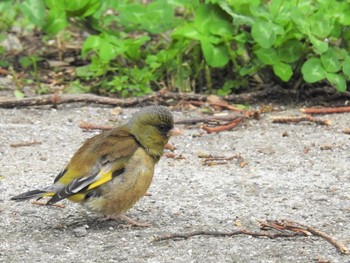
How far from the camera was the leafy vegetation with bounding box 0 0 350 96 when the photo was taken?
784 centimetres

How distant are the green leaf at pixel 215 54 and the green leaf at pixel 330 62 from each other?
821 millimetres

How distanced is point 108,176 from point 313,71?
271 cm

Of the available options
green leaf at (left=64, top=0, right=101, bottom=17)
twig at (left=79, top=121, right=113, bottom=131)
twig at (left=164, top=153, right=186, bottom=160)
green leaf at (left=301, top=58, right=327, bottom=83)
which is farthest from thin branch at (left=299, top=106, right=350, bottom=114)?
green leaf at (left=64, top=0, right=101, bottom=17)

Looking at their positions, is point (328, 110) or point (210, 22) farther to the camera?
point (210, 22)

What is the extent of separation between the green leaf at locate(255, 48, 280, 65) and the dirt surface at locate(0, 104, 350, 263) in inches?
17.1

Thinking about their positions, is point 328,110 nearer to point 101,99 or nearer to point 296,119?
point 296,119

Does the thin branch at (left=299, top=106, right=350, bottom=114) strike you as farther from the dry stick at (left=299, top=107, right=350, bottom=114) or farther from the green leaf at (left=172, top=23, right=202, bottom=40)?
the green leaf at (left=172, top=23, right=202, bottom=40)

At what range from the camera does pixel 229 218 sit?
5.88 m

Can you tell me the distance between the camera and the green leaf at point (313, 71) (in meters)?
7.78

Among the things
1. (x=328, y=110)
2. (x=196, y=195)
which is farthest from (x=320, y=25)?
(x=196, y=195)

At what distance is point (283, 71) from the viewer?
314 inches

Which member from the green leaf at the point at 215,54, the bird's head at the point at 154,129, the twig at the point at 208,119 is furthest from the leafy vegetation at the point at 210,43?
the bird's head at the point at 154,129

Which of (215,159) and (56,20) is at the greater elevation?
(56,20)

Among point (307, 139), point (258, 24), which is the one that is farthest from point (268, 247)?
point (258, 24)
